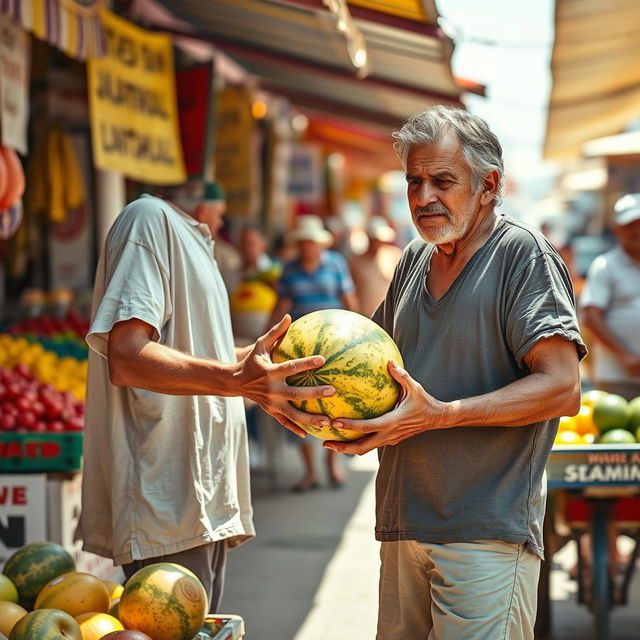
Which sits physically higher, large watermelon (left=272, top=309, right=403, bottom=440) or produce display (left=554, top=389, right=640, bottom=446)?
large watermelon (left=272, top=309, right=403, bottom=440)

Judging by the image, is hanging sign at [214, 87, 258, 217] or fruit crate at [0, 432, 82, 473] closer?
fruit crate at [0, 432, 82, 473]

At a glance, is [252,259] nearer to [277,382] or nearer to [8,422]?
[8,422]

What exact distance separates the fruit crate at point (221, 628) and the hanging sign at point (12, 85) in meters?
3.62

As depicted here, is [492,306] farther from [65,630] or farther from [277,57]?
[277,57]

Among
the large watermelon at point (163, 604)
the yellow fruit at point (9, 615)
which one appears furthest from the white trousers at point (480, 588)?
the yellow fruit at point (9, 615)

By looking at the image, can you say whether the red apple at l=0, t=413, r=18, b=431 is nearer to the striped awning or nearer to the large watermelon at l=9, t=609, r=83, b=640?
the striped awning

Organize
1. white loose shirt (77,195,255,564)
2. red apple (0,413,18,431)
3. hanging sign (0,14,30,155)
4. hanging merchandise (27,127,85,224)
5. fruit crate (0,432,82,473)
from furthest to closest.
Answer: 1. hanging merchandise (27,127,85,224)
2. hanging sign (0,14,30,155)
3. red apple (0,413,18,431)
4. fruit crate (0,432,82,473)
5. white loose shirt (77,195,255,564)

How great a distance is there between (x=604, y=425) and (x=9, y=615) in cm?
303

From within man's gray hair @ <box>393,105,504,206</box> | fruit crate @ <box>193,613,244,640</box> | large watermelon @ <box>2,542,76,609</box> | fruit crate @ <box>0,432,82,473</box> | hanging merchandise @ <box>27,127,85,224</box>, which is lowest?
fruit crate @ <box>193,613,244,640</box>

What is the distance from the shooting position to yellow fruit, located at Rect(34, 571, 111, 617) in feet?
11.0

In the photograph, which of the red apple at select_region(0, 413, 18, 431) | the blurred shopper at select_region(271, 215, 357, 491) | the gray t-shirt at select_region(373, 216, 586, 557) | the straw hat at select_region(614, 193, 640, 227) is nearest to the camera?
the gray t-shirt at select_region(373, 216, 586, 557)

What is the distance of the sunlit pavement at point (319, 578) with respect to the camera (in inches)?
233

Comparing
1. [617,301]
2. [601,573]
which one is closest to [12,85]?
[617,301]

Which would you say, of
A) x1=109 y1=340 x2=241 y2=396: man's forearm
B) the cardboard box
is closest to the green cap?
x1=109 y1=340 x2=241 y2=396: man's forearm
